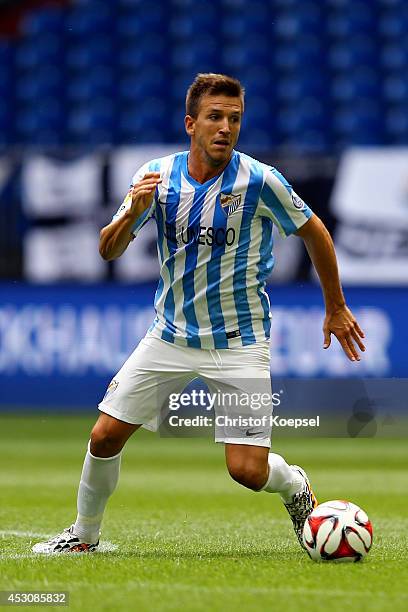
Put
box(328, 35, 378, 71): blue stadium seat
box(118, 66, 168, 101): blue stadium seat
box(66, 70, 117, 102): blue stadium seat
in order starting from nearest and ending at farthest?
box(118, 66, 168, 101): blue stadium seat → box(328, 35, 378, 71): blue stadium seat → box(66, 70, 117, 102): blue stadium seat

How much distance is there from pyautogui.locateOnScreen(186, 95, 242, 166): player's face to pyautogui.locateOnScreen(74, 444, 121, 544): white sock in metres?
1.33

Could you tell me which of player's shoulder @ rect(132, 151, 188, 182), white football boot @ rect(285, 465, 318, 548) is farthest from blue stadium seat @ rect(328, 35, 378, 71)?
white football boot @ rect(285, 465, 318, 548)

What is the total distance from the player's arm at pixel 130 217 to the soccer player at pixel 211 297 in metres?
0.18

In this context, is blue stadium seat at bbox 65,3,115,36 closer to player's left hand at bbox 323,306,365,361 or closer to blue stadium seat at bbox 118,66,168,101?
blue stadium seat at bbox 118,66,168,101

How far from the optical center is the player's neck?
523 centimetres

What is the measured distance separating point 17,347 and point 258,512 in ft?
21.3

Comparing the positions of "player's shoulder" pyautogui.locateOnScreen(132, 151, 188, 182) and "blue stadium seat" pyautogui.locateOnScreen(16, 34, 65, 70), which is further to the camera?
"blue stadium seat" pyautogui.locateOnScreen(16, 34, 65, 70)

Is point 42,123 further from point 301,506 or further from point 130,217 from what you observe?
point 130,217

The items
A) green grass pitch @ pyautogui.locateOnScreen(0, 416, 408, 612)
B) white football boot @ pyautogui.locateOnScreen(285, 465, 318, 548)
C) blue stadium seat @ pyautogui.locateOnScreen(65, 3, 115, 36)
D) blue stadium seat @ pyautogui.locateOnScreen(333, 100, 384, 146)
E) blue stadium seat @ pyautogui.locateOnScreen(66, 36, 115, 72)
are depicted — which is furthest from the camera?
blue stadium seat @ pyautogui.locateOnScreen(65, 3, 115, 36)

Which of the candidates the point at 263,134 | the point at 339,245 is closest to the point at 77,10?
the point at 263,134

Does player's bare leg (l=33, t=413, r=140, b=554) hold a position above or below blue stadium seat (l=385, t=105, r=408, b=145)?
below

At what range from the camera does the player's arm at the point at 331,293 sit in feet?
17.1

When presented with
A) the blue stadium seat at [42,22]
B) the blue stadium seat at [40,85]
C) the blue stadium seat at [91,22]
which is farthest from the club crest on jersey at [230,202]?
the blue stadium seat at [42,22]

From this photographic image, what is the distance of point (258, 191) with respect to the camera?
5.21m
